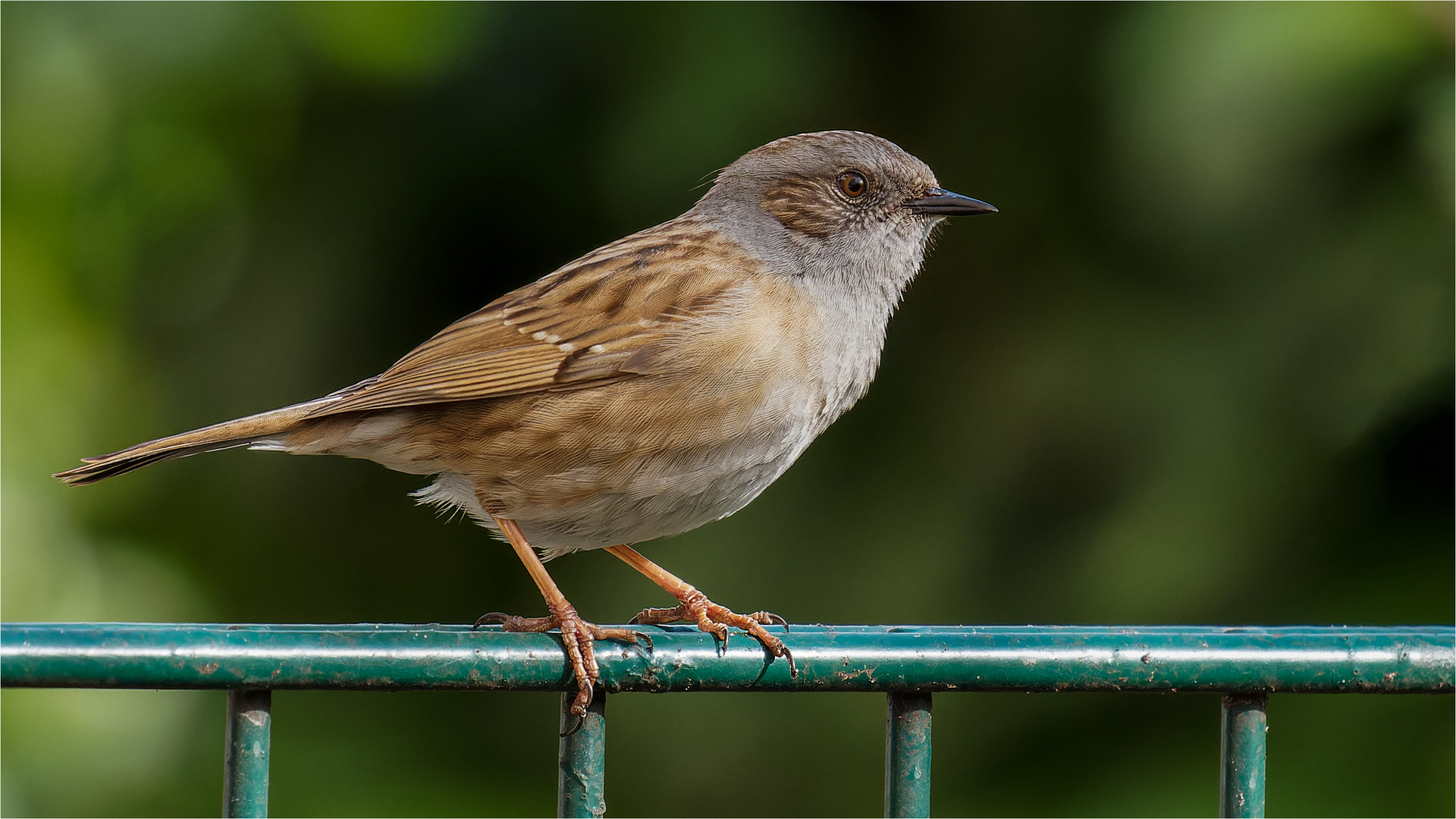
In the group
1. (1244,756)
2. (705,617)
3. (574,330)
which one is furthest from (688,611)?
(1244,756)

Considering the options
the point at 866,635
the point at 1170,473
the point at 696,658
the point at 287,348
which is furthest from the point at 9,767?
the point at 1170,473

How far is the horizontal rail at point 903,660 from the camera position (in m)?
1.96

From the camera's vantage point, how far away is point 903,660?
6.91 ft

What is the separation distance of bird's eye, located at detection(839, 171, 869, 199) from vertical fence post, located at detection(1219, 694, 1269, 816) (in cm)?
184

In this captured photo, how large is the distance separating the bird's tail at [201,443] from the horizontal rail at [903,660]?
1.15m

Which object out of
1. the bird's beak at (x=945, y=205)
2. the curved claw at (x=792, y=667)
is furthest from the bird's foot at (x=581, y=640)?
the bird's beak at (x=945, y=205)

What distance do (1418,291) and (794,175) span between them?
60.7 inches

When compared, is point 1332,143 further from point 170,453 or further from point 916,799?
point 170,453

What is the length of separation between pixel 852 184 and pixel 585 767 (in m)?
2.03

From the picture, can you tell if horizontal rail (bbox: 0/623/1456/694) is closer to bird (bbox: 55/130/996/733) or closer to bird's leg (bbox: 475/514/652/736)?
bird's leg (bbox: 475/514/652/736)

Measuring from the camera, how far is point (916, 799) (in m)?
2.13

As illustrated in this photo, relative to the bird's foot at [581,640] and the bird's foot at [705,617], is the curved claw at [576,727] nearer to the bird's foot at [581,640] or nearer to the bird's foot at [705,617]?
the bird's foot at [581,640]

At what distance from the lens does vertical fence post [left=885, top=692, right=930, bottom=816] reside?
2135 millimetres

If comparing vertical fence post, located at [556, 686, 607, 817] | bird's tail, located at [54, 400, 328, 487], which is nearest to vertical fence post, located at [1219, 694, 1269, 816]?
vertical fence post, located at [556, 686, 607, 817]
